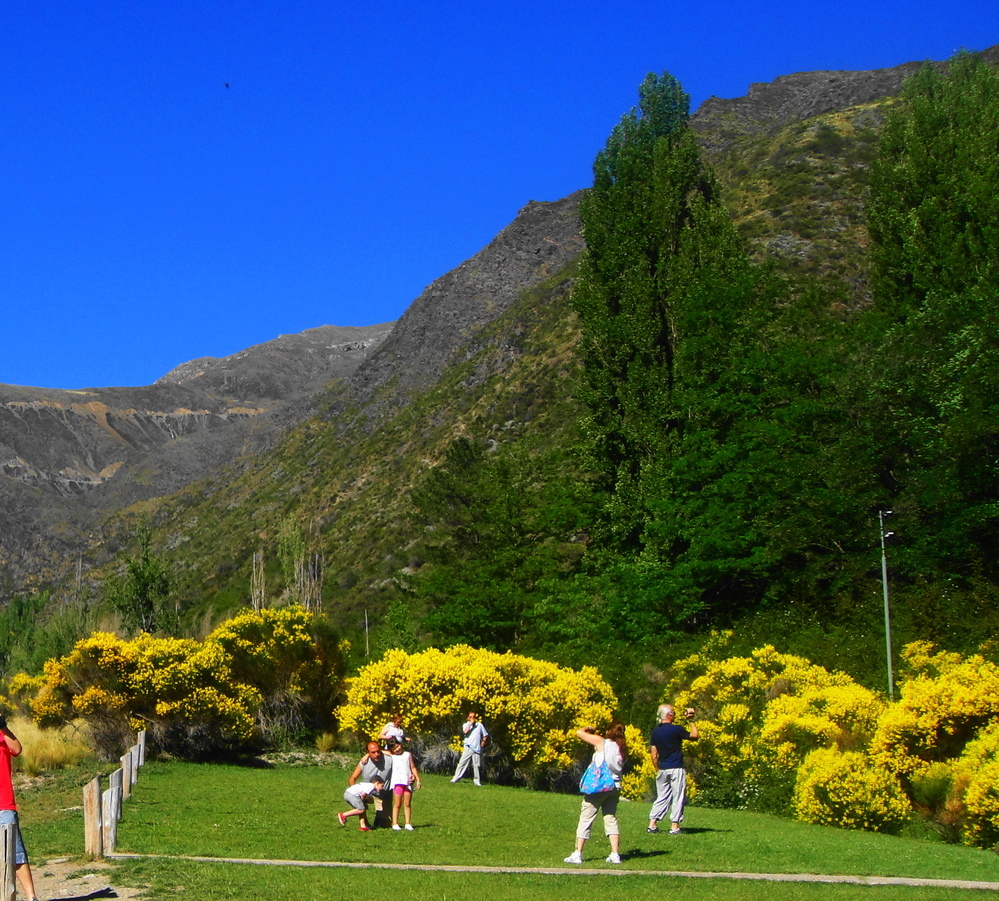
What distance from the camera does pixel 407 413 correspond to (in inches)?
4006

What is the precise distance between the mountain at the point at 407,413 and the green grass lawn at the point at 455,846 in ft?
91.9

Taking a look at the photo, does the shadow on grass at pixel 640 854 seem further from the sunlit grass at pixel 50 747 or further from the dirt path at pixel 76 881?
the sunlit grass at pixel 50 747

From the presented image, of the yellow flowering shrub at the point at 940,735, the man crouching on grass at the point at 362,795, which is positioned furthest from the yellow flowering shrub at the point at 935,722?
the man crouching on grass at the point at 362,795

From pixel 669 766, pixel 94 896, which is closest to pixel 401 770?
pixel 669 766

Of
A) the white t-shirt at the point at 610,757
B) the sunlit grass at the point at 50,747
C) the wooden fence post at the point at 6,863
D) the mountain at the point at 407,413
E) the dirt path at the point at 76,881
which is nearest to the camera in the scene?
the wooden fence post at the point at 6,863

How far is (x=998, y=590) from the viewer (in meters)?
24.8

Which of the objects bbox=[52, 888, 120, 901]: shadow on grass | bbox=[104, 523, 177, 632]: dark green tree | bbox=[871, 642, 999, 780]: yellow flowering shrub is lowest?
bbox=[52, 888, 120, 901]: shadow on grass

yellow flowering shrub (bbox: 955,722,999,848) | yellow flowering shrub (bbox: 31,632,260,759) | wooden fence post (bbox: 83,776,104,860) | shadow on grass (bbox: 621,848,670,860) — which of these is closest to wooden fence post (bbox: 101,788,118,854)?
wooden fence post (bbox: 83,776,104,860)

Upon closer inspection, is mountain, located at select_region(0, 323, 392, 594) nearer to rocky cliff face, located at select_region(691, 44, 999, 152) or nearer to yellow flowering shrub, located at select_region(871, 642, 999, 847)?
rocky cliff face, located at select_region(691, 44, 999, 152)

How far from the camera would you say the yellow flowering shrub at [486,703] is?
79.2 ft

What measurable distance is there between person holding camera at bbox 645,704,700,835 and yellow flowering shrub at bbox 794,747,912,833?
3.82 meters

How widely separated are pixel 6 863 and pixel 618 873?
19.3ft

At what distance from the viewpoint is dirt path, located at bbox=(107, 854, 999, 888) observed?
10.9m

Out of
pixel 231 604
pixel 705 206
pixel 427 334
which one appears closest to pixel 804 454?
pixel 705 206
